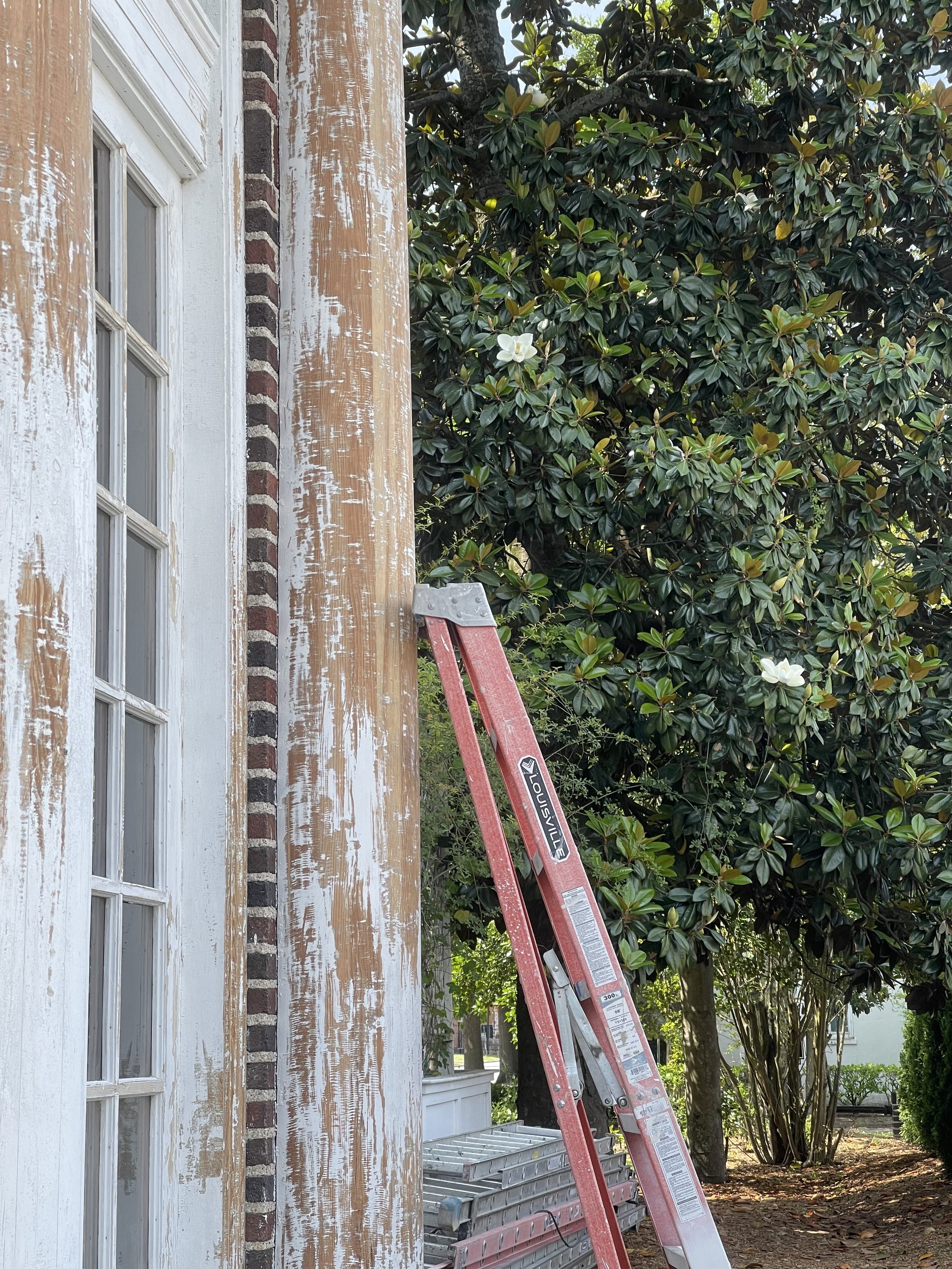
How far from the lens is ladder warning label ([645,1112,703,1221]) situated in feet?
8.77

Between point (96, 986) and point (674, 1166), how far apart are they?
125cm

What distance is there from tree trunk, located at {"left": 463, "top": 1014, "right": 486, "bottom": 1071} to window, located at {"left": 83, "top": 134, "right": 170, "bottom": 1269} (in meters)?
12.1

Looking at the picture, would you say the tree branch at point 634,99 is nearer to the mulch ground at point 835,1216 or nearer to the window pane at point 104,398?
the window pane at point 104,398

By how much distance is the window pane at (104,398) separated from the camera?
253 cm

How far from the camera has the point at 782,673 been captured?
5504mm

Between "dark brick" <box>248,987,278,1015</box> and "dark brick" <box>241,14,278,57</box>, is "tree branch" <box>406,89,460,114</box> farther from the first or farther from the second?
"dark brick" <box>248,987,278,1015</box>

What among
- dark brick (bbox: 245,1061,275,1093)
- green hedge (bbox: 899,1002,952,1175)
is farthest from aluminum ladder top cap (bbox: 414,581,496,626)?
green hedge (bbox: 899,1002,952,1175)

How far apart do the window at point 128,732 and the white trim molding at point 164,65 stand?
0.13m

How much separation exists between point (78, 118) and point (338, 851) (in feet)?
5.26

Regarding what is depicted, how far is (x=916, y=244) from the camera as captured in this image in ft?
24.0

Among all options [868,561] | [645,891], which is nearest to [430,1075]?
[645,891]

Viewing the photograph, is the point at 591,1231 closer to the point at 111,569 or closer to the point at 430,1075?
the point at 111,569

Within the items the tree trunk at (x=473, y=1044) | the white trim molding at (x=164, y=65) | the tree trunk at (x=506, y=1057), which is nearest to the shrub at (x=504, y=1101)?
the tree trunk at (x=506, y=1057)

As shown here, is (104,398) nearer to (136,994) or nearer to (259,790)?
(259,790)
